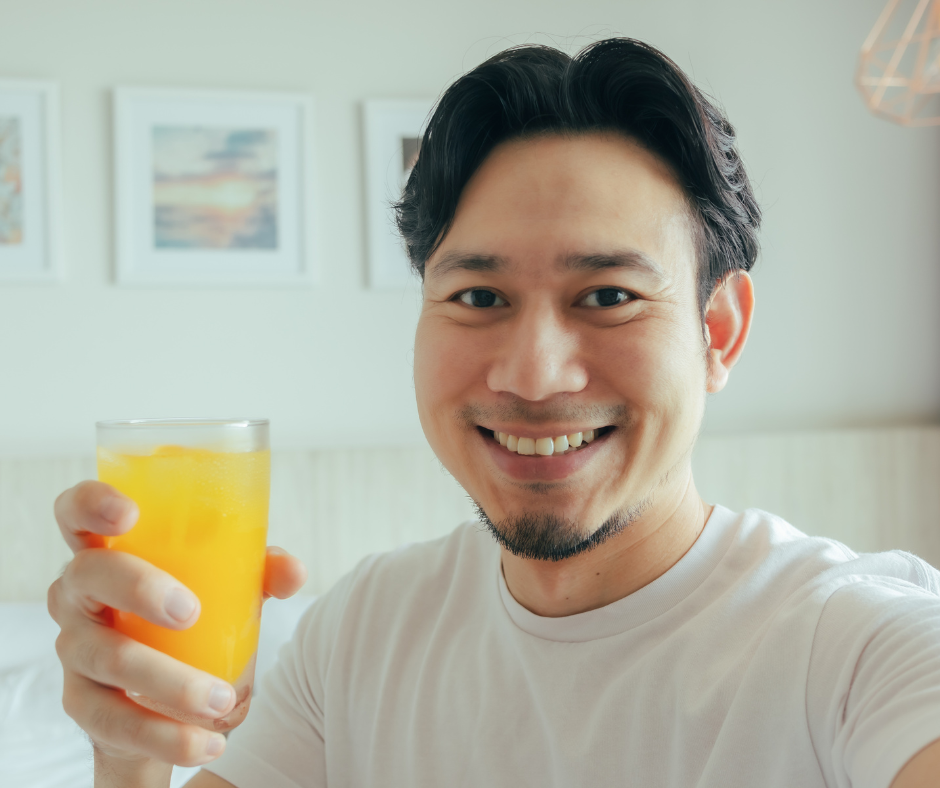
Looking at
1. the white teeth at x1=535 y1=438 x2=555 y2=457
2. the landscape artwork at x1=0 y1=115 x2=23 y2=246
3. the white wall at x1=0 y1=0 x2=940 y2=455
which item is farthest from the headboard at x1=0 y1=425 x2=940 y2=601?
the white teeth at x1=535 y1=438 x2=555 y2=457

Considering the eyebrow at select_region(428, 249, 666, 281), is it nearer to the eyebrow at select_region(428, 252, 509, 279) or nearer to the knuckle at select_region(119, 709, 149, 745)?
the eyebrow at select_region(428, 252, 509, 279)

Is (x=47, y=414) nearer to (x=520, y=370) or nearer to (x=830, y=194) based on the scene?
(x=520, y=370)

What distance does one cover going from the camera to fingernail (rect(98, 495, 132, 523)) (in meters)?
0.77

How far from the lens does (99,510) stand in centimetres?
77

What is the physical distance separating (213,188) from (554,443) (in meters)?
2.12

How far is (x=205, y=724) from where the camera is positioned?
0.80 m

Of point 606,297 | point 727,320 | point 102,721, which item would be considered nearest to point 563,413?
point 606,297

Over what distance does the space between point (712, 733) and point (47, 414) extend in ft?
8.07

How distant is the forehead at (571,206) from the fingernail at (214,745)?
0.67m

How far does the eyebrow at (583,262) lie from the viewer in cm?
101

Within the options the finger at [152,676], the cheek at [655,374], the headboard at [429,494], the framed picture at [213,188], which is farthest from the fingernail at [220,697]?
the framed picture at [213,188]

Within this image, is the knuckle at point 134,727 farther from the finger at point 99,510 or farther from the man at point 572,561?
the finger at point 99,510

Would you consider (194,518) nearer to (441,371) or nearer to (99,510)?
(99,510)

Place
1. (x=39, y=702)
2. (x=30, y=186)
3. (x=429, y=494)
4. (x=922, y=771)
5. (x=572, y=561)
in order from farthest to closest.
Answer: (x=429, y=494) → (x=30, y=186) → (x=39, y=702) → (x=572, y=561) → (x=922, y=771)
